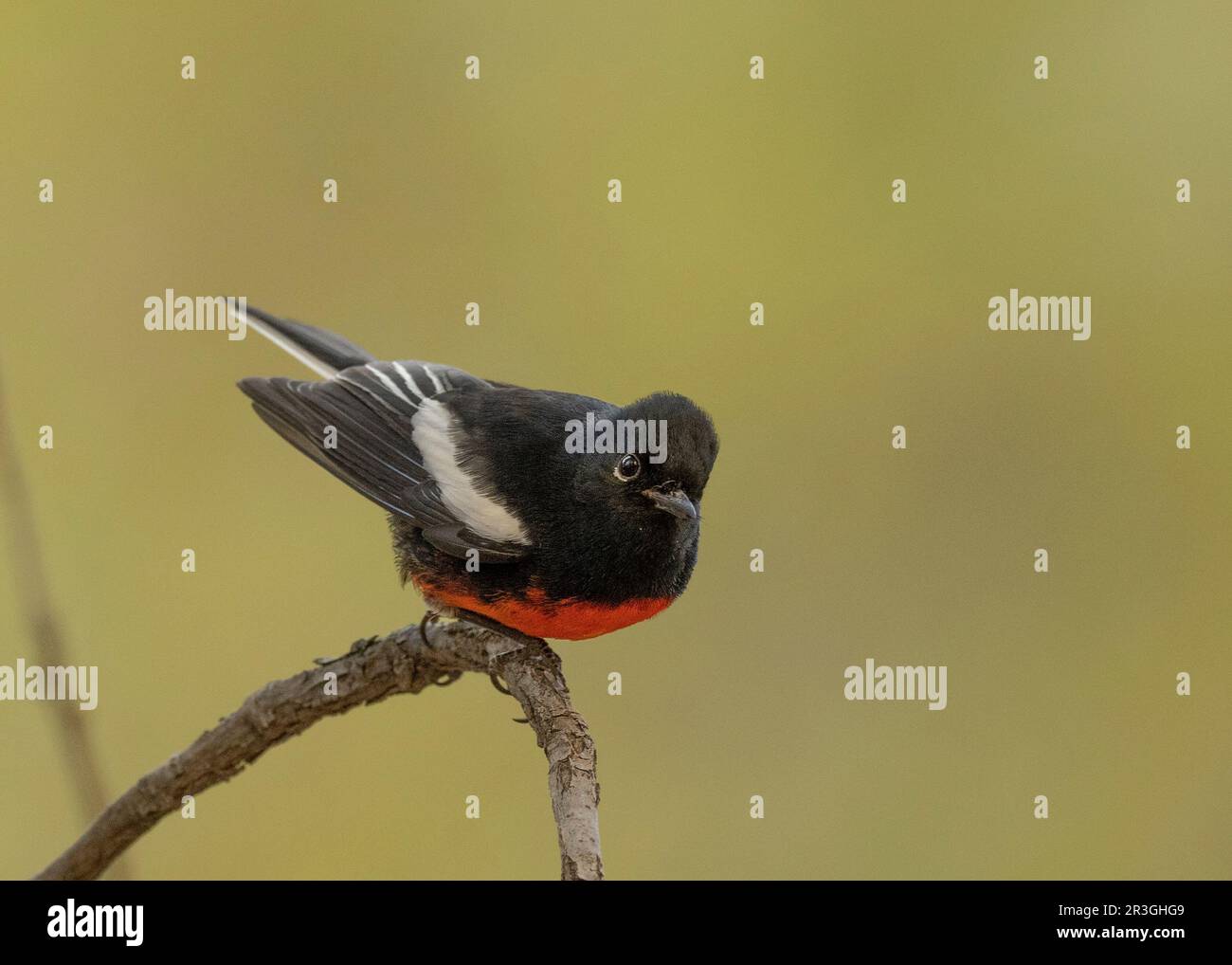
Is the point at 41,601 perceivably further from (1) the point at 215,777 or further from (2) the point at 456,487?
(2) the point at 456,487

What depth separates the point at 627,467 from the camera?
3574mm

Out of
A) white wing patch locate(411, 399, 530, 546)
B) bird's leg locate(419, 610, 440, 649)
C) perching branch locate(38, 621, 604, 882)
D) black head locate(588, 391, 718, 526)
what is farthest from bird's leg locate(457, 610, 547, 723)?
black head locate(588, 391, 718, 526)

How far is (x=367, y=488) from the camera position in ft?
13.6

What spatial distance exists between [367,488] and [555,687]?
112cm

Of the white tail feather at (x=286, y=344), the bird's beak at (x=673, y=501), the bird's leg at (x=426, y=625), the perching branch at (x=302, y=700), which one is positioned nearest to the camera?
the bird's beak at (x=673, y=501)

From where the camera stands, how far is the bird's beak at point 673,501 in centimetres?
343

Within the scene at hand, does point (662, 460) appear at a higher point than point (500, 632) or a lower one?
higher

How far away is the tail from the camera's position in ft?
15.2

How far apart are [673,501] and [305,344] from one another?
1.94 m

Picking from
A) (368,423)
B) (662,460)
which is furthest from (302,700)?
(662,460)

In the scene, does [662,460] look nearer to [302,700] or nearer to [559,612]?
[559,612]

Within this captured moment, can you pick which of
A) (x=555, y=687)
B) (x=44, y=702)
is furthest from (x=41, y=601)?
(x=555, y=687)

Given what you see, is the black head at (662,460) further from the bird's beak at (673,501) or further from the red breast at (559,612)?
the red breast at (559,612)

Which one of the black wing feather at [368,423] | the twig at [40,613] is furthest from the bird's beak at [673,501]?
the twig at [40,613]
